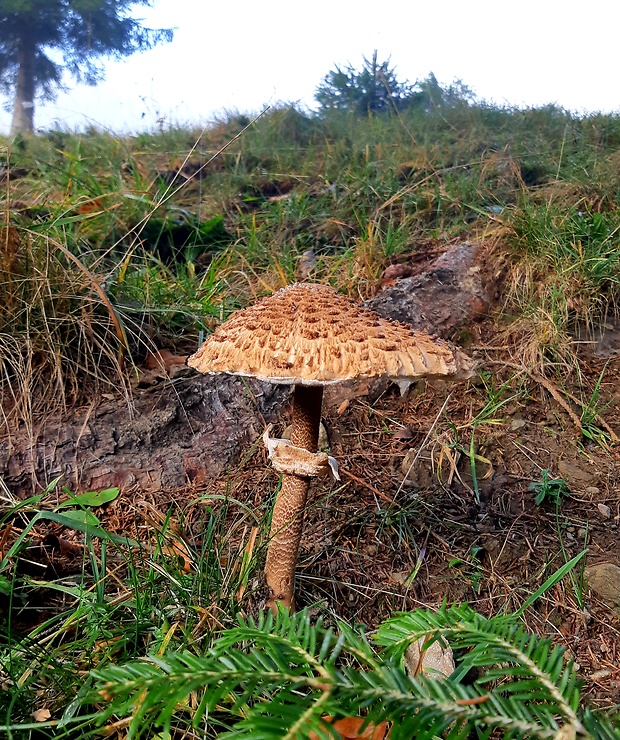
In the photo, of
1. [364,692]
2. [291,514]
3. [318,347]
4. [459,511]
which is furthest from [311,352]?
[459,511]

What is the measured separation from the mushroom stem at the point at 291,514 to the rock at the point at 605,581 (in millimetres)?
1322

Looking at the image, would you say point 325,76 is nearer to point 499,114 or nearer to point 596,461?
point 499,114

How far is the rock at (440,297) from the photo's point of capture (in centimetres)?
356

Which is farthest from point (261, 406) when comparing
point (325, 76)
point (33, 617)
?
point (325, 76)

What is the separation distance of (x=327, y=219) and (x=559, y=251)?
7.97 ft

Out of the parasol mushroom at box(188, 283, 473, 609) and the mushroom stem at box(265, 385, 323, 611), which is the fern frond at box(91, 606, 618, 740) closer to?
the parasol mushroom at box(188, 283, 473, 609)

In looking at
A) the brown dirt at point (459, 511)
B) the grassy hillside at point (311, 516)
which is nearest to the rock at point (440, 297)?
the grassy hillside at point (311, 516)

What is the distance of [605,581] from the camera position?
6.96ft

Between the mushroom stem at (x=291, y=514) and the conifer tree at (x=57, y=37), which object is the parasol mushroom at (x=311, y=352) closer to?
the mushroom stem at (x=291, y=514)

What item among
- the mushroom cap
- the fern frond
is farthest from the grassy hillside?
the mushroom cap

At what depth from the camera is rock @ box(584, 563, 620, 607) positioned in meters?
2.08

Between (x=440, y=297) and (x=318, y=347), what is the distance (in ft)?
8.27

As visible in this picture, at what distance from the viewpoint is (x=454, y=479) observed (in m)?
2.69

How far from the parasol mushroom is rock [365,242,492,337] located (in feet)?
6.18
